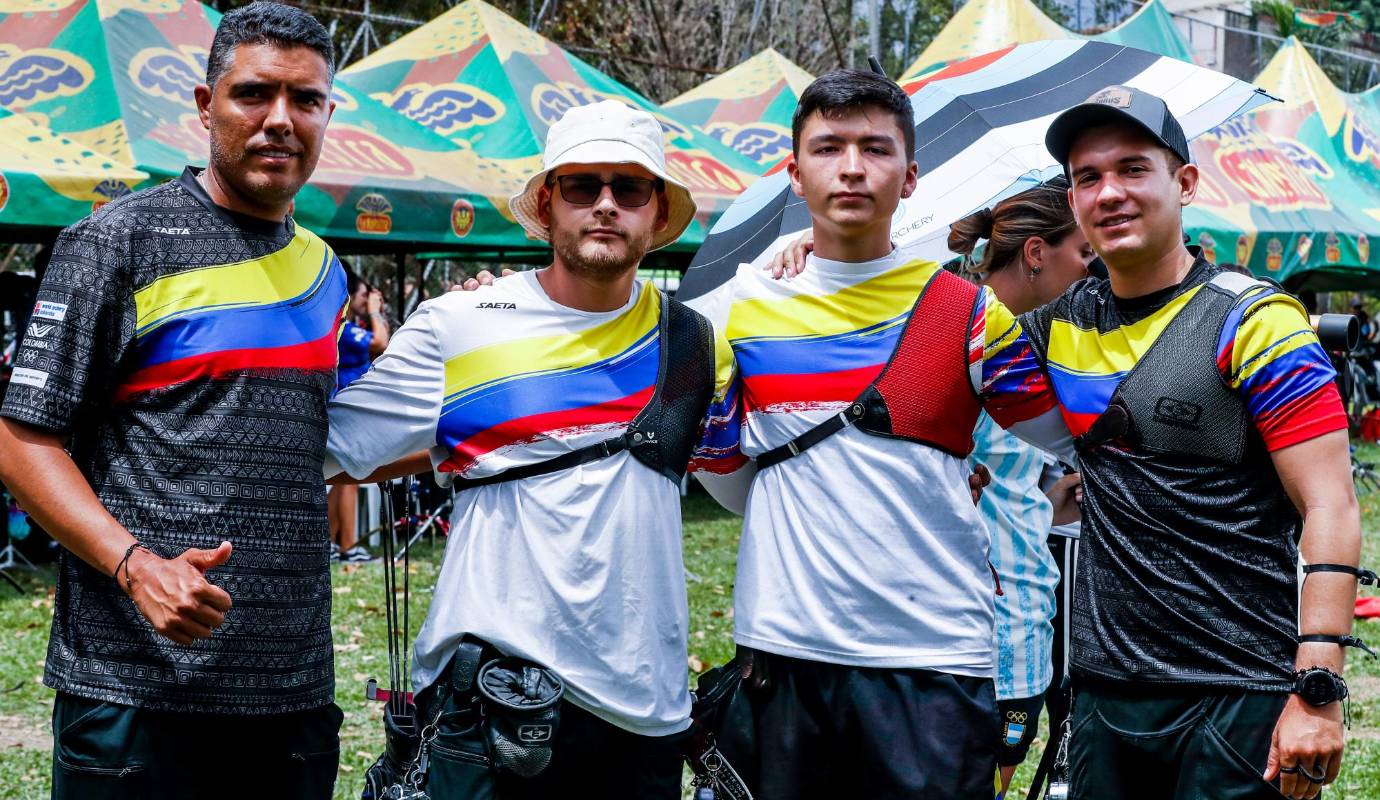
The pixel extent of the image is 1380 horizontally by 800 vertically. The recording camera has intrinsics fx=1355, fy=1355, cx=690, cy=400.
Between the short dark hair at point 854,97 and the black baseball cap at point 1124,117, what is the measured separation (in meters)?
0.33

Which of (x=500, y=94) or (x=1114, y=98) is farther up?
(x=500, y=94)

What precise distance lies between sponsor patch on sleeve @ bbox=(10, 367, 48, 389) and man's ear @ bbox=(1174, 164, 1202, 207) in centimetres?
227

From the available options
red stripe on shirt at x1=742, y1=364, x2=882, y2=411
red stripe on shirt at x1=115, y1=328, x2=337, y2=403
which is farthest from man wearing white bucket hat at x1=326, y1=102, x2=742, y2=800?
red stripe on shirt at x1=115, y1=328, x2=337, y2=403

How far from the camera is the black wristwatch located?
244 centimetres

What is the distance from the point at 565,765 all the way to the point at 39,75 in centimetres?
721

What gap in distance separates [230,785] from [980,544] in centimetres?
159

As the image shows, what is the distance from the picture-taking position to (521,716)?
8.16ft

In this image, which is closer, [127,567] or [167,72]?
[127,567]

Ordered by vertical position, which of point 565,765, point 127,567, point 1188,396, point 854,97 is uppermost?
point 854,97

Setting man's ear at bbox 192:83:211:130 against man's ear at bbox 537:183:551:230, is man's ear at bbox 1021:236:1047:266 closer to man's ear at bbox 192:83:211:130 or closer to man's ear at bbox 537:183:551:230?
man's ear at bbox 537:183:551:230

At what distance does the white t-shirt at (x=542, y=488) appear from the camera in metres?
2.63

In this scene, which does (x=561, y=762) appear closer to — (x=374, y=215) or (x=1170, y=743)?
(x=1170, y=743)

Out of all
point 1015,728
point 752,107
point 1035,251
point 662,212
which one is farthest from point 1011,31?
point 662,212

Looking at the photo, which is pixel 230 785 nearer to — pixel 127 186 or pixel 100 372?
pixel 100 372
